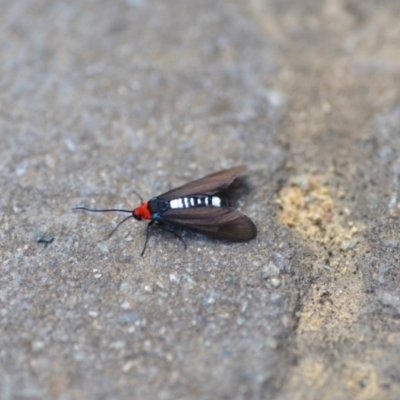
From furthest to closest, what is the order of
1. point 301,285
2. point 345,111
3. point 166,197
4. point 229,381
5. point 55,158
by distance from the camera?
point 345,111
point 55,158
point 166,197
point 301,285
point 229,381

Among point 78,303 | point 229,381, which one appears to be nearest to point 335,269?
point 229,381

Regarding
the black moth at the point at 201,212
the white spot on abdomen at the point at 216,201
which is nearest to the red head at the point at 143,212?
the black moth at the point at 201,212

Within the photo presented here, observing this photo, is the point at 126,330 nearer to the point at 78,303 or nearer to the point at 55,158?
the point at 78,303

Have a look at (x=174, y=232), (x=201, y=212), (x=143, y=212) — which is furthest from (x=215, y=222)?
(x=143, y=212)

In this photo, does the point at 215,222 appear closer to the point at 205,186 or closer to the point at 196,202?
the point at 196,202

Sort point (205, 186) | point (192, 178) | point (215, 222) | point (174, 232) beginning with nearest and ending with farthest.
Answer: point (215, 222), point (174, 232), point (205, 186), point (192, 178)
